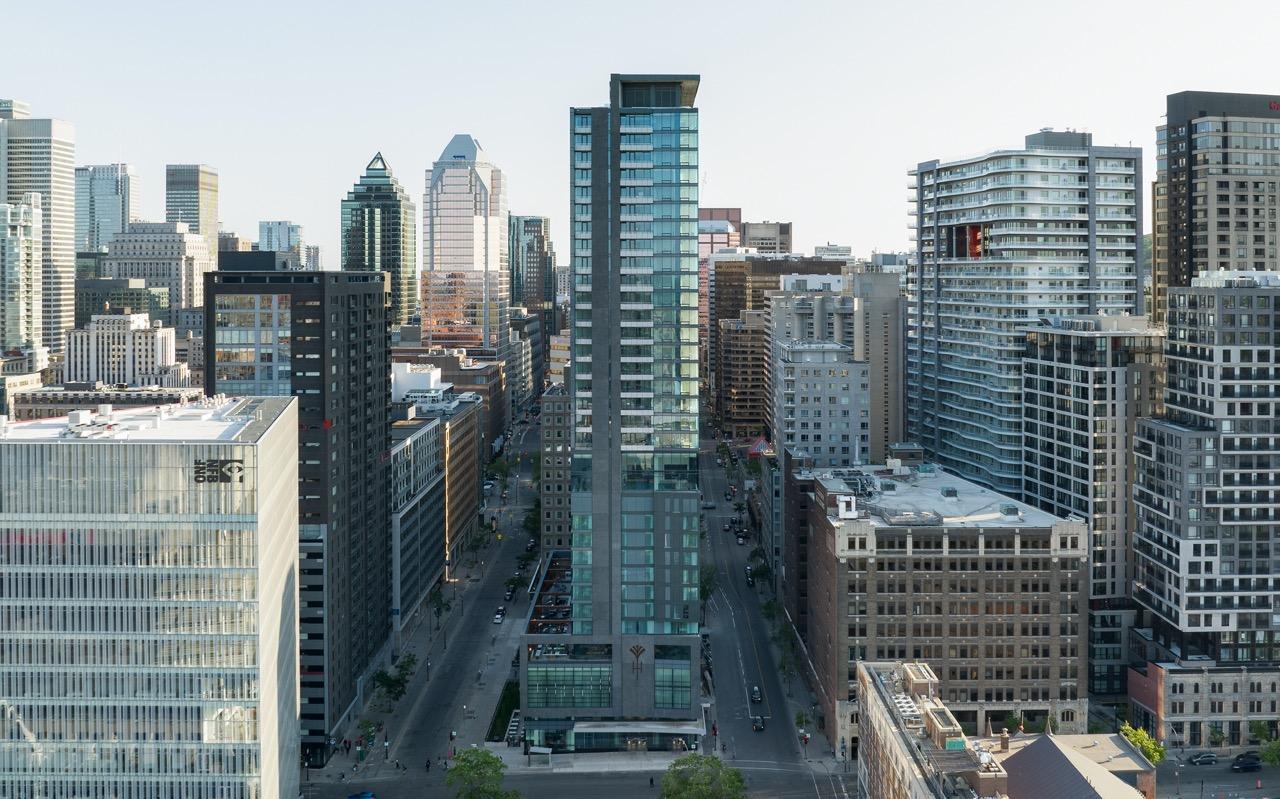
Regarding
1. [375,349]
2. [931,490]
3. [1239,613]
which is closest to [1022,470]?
[931,490]

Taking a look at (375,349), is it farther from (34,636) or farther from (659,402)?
(34,636)

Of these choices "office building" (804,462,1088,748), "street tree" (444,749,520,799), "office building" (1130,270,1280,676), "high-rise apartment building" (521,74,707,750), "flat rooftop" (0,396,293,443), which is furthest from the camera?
"high-rise apartment building" (521,74,707,750)

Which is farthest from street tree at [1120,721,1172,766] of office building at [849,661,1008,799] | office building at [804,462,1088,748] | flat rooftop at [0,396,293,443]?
flat rooftop at [0,396,293,443]

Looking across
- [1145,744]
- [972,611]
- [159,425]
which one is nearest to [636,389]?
[972,611]

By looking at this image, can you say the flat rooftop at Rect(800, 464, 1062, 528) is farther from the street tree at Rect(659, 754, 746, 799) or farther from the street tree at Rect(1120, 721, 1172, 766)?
the street tree at Rect(659, 754, 746, 799)

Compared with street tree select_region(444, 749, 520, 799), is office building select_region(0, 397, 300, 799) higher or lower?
higher

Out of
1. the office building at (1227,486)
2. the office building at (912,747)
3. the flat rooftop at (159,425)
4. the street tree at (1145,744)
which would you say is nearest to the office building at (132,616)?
the flat rooftop at (159,425)

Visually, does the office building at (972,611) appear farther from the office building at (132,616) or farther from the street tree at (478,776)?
the office building at (132,616)
